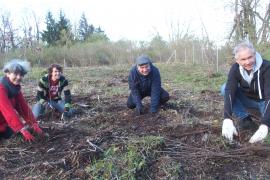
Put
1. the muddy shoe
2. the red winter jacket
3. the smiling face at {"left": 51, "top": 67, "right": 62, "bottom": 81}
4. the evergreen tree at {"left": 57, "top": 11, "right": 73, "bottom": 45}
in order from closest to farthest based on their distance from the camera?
the red winter jacket < the muddy shoe < the smiling face at {"left": 51, "top": 67, "right": 62, "bottom": 81} < the evergreen tree at {"left": 57, "top": 11, "right": 73, "bottom": 45}

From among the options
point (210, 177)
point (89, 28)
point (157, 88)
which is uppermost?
point (89, 28)

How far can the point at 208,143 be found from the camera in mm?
3518

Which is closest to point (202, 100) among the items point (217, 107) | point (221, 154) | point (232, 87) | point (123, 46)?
point (217, 107)

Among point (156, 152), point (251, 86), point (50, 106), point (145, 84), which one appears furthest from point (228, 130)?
point (50, 106)

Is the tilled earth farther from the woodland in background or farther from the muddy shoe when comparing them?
the woodland in background

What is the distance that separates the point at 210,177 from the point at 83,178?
100cm

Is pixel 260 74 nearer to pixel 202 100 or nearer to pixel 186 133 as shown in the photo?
pixel 186 133

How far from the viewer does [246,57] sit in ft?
11.4

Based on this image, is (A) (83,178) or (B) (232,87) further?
(B) (232,87)

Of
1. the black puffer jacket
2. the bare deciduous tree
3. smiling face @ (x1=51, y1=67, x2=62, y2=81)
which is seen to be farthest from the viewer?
the bare deciduous tree

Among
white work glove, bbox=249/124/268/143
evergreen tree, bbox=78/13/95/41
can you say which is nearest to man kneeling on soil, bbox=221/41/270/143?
white work glove, bbox=249/124/268/143

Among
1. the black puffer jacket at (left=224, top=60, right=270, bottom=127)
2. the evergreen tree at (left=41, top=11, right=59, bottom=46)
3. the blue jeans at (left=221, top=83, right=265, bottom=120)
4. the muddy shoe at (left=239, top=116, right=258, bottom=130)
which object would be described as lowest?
the muddy shoe at (left=239, top=116, right=258, bottom=130)

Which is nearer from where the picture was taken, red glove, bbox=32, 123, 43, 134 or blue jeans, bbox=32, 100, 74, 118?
red glove, bbox=32, 123, 43, 134

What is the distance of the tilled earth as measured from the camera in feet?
9.84
